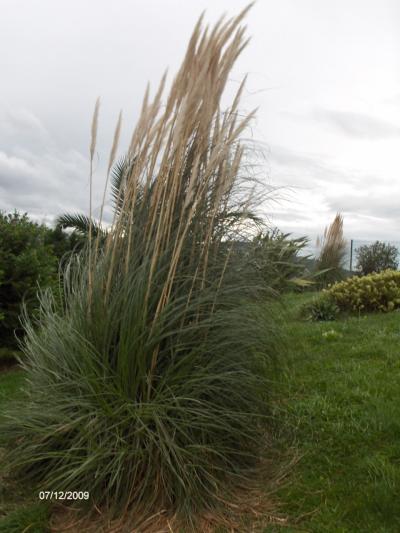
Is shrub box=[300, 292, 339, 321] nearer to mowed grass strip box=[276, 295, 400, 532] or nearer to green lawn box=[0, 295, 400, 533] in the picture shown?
mowed grass strip box=[276, 295, 400, 532]

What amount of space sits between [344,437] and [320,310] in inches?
163

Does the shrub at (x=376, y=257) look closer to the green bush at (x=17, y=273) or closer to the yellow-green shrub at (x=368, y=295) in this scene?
the yellow-green shrub at (x=368, y=295)

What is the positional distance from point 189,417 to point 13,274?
415 centimetres

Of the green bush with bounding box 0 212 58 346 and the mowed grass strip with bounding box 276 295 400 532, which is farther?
the green bush with bounding box 0 212 58 346

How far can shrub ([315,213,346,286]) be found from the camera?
11.4m

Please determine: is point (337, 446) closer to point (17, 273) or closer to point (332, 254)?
point (17, 273)

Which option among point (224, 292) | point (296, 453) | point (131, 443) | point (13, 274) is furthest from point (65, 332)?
point (13, 274)

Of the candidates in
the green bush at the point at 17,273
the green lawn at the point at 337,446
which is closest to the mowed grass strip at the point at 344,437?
the green lawn at the point at 337,446

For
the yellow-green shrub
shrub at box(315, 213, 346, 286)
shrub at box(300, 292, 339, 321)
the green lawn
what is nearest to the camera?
the green lawn

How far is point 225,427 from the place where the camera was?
2258 millimetres

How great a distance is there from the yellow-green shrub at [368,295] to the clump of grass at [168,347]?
4651mm

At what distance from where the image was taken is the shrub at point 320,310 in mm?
6711

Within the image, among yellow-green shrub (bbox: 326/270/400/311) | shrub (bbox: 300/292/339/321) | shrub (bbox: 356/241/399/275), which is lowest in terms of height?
shrub (bbox: 300/292/339/321)

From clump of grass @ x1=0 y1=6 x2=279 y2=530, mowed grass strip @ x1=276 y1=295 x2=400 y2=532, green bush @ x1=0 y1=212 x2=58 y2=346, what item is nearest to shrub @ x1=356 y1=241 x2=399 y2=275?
mowed grass strip @ x1=276 y1=295 x2=400 y2=532
